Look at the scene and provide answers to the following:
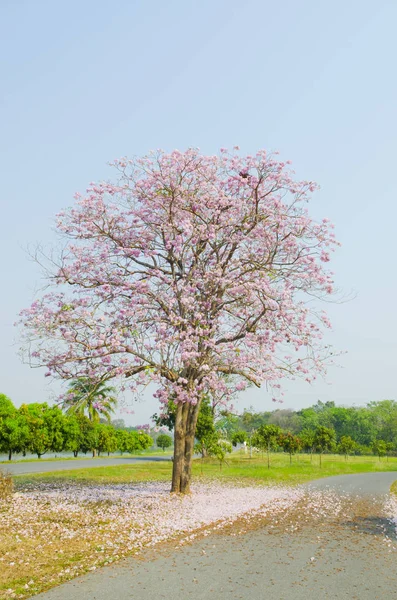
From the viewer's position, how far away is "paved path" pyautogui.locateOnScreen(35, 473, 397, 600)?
7.54 meters

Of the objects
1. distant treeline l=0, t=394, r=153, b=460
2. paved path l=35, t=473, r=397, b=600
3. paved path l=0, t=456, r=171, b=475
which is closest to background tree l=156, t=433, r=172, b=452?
distant treeline l=0, t=394, r=153, b=460

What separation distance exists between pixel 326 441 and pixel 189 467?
39.9 m

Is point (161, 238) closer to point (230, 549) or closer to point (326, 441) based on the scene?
point (230, 549)

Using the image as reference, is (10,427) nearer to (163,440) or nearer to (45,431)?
(45,431)

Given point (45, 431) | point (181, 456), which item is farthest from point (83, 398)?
point (45, 431)

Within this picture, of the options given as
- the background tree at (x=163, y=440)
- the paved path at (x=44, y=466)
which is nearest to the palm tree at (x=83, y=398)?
the paved path at (x=44, y=466)

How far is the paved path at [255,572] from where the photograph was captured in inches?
297

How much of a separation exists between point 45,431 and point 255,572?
142 feet

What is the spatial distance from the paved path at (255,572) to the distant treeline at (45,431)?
26.3 meters

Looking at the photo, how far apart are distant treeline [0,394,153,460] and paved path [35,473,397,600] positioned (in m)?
26.3

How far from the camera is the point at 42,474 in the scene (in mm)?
32062

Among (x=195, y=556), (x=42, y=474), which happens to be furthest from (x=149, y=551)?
(x=42, y=474)

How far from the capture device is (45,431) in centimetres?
4856

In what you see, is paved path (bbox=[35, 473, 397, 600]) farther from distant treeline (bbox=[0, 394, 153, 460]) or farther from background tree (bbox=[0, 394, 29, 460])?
background tree (bbox=[0, 394, 29, 460])
